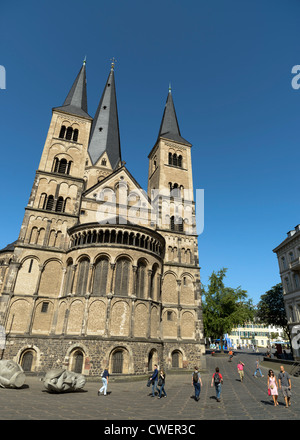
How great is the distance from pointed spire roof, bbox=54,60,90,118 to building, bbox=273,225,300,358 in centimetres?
3168

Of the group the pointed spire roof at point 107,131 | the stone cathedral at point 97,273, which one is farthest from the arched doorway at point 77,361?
the pointed spire roof at point 107,131

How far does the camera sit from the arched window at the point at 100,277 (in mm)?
22109

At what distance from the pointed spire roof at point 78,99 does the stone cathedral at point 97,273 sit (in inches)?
21.0

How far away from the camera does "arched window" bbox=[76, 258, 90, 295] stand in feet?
74.0

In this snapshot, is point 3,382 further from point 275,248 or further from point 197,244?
point 275,248

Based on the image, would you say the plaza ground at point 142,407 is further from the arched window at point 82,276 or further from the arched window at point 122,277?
the arched window at point 82,276

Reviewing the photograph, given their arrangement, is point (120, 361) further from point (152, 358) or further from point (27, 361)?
point (27, 361)

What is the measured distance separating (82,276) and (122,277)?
3692 millimetres

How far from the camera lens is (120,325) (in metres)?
21.2

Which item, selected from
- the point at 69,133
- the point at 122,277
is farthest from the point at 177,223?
the point at 69,133

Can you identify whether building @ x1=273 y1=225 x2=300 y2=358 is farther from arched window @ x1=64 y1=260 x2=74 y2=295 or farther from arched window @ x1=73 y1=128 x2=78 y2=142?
arched window @ x1=73 y1=128 x2=78 y2=142

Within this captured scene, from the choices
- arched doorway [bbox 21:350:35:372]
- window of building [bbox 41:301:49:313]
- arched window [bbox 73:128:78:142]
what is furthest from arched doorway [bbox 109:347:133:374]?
arched window [bbox 73:128:78:142]

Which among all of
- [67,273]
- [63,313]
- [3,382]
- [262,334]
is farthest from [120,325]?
[262,334]
